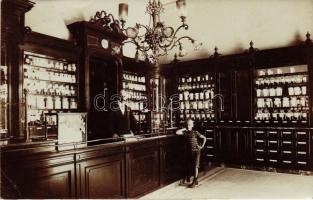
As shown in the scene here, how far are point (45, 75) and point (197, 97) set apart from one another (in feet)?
13.0

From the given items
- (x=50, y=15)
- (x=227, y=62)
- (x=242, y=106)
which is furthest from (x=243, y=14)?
(x=50, y=15)

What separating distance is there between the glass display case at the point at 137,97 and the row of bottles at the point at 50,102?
65.4 inches

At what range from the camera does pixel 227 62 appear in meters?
7.26

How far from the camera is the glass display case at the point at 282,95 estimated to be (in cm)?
630

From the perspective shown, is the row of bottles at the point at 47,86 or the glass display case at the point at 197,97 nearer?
the row of bottles at the point at 47,86

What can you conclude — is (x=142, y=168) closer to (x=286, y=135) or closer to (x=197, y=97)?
(x=286, y=135)

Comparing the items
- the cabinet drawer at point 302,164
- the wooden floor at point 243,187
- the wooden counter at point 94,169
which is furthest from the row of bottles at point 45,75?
the cabinet drawer at point 302,164

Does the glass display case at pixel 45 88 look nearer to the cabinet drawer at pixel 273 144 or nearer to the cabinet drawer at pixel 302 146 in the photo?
the cabinet drawer at pixel 273 144

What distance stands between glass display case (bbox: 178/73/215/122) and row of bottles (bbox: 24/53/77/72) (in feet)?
10.7

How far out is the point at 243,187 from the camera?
198 inches

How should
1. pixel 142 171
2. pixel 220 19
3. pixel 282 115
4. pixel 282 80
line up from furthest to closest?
pixel 220 19
pixel 282 80
pixel 282 115
pixel 142 171

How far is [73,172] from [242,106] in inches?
A: 192

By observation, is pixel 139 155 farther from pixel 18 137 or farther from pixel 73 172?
pixel 18 137

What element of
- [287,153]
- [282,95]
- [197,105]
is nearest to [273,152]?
[287,153]
